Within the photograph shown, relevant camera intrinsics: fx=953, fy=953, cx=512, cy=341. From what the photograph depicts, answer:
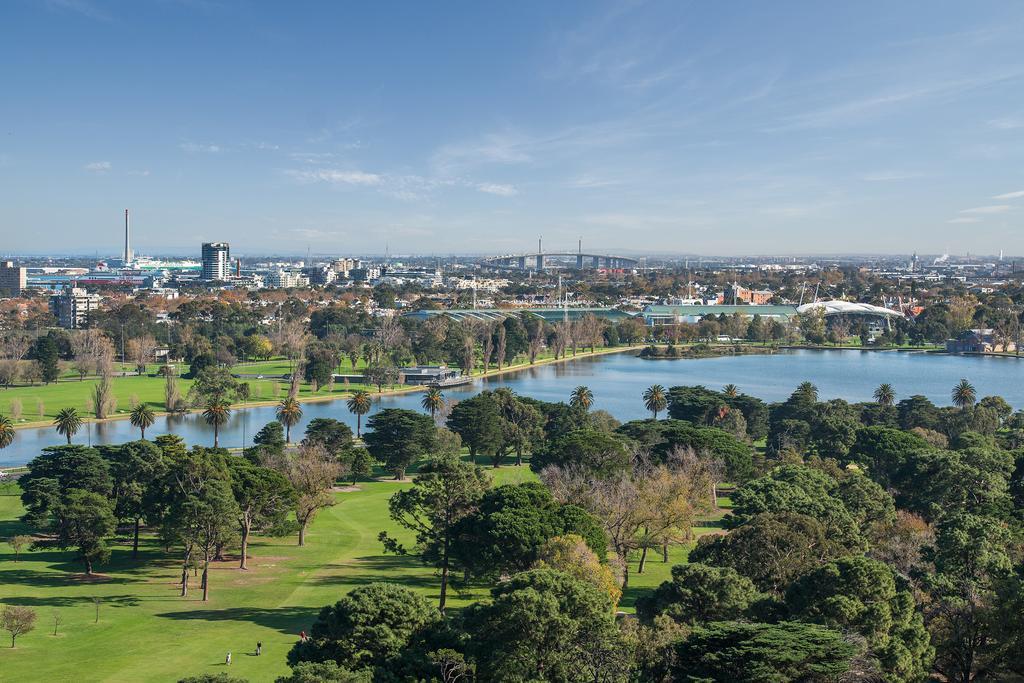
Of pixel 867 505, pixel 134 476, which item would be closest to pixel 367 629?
pixel 134 476

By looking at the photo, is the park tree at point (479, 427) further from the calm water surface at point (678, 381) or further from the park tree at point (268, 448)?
the calm water surface at point (678, 381)

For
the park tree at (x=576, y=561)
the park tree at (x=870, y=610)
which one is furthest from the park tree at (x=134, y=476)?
the park tree at (x=870, y=610)

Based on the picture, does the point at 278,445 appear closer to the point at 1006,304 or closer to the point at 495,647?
the point at 495,647

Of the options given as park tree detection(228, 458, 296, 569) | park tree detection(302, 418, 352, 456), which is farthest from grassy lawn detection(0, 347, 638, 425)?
park tree detection(228, 458, 296, 569)

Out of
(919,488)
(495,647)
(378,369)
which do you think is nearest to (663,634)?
(495,647)

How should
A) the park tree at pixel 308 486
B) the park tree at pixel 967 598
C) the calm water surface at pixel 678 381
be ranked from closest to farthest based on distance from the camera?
the park tree at pixel 967 598 → the park tree at pixel 308 486 → the calm water surface at pixel 678 381

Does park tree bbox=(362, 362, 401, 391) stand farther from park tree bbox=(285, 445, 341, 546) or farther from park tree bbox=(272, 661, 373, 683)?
park tree bbox=(272, 661, 373, 683)

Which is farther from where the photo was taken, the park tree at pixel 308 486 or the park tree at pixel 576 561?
the park tree at pixel 308 486
